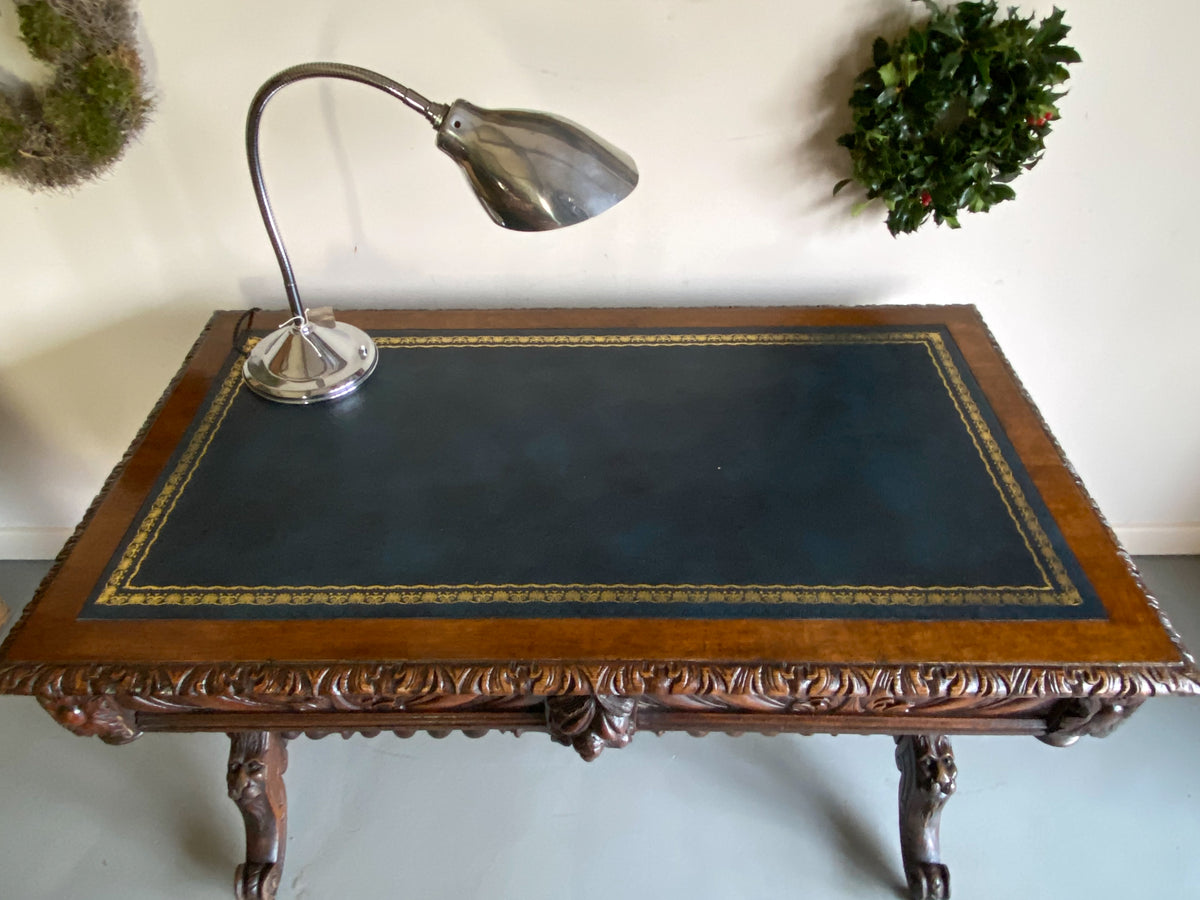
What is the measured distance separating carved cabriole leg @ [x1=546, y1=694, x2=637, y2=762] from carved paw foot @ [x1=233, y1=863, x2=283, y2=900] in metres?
0.74

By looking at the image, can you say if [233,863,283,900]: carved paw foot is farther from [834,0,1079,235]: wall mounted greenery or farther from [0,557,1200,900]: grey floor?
[834,0,1079,235]: wall mounted greenery

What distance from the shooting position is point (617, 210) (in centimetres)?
134

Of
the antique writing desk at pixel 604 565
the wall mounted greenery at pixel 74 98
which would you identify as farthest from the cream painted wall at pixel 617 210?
the antique writing desk at pixel 604 565

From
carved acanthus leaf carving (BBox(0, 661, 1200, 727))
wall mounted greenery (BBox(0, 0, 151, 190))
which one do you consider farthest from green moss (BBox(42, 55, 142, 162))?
carved acanthus leaf carving (BBox(0, 661, 1200, 727))

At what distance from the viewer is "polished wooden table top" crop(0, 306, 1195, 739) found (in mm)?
878

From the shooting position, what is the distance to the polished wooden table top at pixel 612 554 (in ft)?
2.88

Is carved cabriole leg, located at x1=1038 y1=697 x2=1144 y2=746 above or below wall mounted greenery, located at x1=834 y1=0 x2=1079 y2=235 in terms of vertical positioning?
below

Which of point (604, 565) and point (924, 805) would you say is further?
point (924, 805)

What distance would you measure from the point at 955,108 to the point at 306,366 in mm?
1015

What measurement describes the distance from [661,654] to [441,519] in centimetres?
33

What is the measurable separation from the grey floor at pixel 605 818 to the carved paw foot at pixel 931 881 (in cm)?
5

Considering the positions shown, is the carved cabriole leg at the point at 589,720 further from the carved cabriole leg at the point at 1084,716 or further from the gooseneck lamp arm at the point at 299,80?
the gooseneck lamp arm at the point at 299,80

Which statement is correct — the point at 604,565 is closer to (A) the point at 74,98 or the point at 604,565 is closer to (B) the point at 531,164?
(B) the point at 531,164

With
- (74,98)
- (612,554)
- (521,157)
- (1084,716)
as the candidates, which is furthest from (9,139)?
(1084,716)
